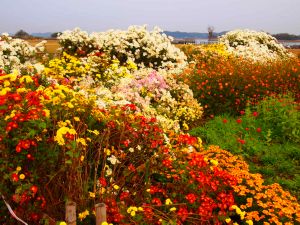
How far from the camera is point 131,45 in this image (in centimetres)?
1238

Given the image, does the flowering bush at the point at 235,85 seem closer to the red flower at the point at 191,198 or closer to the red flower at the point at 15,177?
the red flower at the point at 191,198

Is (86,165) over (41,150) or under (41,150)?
under

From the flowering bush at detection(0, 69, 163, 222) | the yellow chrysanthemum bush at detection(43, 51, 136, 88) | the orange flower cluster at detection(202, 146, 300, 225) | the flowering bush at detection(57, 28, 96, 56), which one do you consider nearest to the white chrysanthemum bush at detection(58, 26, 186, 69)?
the flowering bush at detection(57, 28, 96, 56)

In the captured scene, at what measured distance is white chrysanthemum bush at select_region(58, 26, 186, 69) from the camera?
1240 cm

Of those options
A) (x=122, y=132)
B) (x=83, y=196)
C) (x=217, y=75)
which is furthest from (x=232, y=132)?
(x=83, y=196)

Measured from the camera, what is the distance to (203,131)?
795 centimetres

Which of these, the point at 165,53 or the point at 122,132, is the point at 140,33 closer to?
the point at 165,53

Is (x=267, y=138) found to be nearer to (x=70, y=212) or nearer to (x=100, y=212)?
(x=100, y=212)

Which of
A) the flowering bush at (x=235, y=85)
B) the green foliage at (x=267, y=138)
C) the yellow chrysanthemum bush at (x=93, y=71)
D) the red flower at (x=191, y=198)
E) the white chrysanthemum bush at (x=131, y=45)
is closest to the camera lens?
the red flower at (x=191, y=198)

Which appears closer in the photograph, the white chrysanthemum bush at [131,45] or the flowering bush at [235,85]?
the flowering bush at [235,85]

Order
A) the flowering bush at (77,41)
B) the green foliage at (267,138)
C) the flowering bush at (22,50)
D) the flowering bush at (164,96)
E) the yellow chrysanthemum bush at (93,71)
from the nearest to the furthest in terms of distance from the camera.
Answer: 1. the green foliage at (267,138)
2. the flowering bush at (164,96)
3. the yellow chrysanthemum bush at (93,71)
4. the flowering bush at (22,50)
5. the flowering bush at (77,41)

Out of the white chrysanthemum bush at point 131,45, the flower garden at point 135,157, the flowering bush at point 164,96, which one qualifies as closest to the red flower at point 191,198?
the flower garden at point 135,157

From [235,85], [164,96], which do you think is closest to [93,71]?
[164,96]

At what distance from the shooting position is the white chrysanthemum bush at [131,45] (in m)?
12.4
